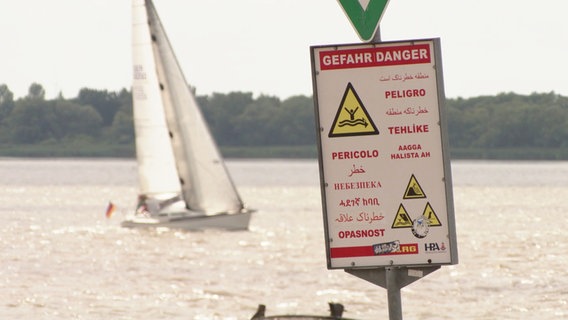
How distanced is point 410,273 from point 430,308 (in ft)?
80.1

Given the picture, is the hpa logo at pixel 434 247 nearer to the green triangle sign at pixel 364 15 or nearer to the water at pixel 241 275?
the green triangle sign at pixel 364 15

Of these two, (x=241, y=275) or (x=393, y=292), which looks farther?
(x=241, y=275)

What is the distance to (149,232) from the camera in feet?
190

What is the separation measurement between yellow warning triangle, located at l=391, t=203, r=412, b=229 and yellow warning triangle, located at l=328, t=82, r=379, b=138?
1.14ft

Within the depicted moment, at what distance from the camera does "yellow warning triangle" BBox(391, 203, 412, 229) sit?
5.73 meters

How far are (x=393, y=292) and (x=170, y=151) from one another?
5249 centimetres

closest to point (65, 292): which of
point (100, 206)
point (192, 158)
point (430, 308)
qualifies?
point (430, 308)

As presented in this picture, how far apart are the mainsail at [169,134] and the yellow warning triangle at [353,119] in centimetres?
4929

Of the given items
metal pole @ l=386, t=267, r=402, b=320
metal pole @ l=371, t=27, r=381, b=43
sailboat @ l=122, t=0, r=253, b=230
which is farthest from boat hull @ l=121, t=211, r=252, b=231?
metal pole @ l=371, t=27, r=381, b=43

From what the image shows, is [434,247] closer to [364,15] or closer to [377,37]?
[377,37]

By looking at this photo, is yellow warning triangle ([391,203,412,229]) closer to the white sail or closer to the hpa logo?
the hpa logo

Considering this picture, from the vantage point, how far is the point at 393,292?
226 inches

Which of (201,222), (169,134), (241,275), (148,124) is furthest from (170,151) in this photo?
(241,275)

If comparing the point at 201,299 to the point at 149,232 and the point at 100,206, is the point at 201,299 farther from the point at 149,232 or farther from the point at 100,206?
the point at 100,206
